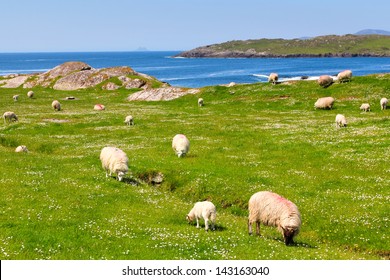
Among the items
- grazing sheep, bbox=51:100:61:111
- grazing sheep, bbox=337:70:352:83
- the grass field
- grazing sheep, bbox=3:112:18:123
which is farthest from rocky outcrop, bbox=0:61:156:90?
grazing sheep, bbox=337:70:352:83

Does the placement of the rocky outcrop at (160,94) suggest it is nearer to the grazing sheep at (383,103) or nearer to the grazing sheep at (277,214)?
the grazing sheep at (383,103)

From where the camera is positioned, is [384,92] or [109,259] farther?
[384,92]

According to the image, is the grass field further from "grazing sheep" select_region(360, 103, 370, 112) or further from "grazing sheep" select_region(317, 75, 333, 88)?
"grazing sheep" select_region(317, 75, 333, 88)

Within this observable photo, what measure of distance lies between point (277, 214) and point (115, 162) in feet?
44.0

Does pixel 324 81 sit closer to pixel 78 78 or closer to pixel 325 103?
pixel 325 103

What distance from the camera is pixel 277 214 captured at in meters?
17.0

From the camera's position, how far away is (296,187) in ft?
78.8

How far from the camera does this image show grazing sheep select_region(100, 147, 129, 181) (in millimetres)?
26266

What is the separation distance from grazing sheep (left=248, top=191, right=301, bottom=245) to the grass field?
2.20ft

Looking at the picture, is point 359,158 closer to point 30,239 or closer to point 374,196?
point 374,196

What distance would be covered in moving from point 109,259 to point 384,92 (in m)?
55.8

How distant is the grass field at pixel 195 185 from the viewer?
15656mm

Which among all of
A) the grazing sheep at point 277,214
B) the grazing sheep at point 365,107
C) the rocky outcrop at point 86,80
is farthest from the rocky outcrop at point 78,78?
the grazing sheep at point 277,214

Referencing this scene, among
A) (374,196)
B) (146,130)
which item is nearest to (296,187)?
(374,196)
